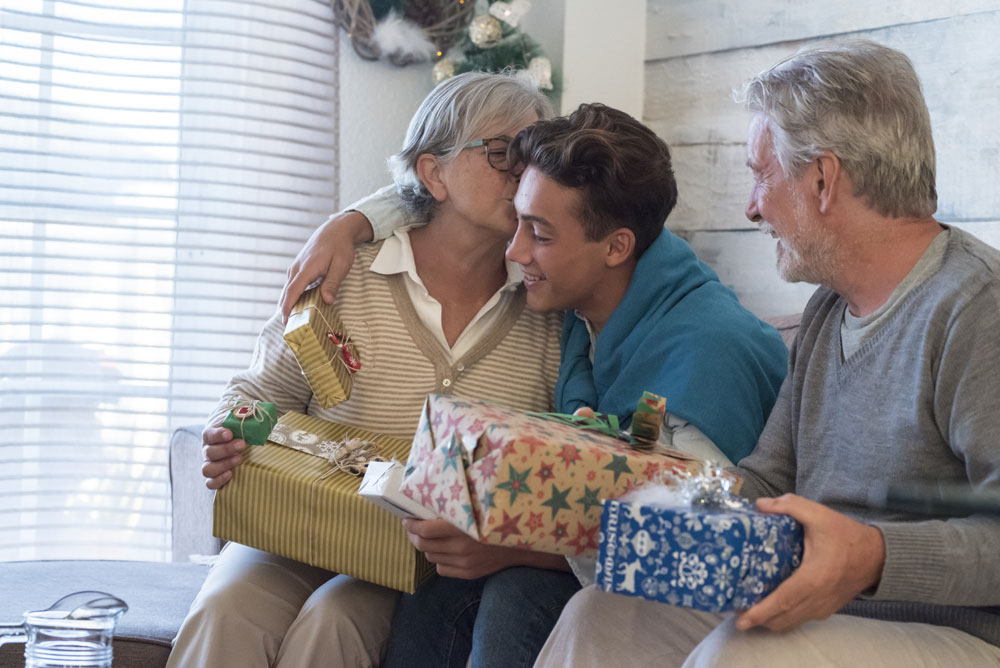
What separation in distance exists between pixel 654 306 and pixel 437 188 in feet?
1.54

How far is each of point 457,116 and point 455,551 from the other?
2.63ft

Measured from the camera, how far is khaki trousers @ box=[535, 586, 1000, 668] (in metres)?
1.00

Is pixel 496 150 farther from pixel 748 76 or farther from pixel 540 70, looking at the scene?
pixel 748 76

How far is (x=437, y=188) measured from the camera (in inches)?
71.9

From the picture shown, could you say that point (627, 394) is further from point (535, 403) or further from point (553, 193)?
point (553, 193)

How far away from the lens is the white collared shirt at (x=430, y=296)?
5.75ft

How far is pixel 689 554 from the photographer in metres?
0.92

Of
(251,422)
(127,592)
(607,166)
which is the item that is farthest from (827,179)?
(127,592)

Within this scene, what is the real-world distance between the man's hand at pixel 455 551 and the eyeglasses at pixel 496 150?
690 mm

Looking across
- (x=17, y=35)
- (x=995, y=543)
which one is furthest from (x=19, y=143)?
(x=995, y=543)

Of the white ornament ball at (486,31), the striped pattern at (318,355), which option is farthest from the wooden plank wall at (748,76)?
the striped pattern at (318,355)

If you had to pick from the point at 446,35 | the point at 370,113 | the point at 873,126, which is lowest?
the point at 873,126

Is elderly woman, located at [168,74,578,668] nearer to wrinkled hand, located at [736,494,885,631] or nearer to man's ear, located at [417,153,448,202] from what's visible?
man's ear, located at [417,153,448,202]

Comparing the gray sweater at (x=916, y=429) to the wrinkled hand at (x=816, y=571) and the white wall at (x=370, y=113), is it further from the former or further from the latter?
the white wall at (x=370, y=113)
